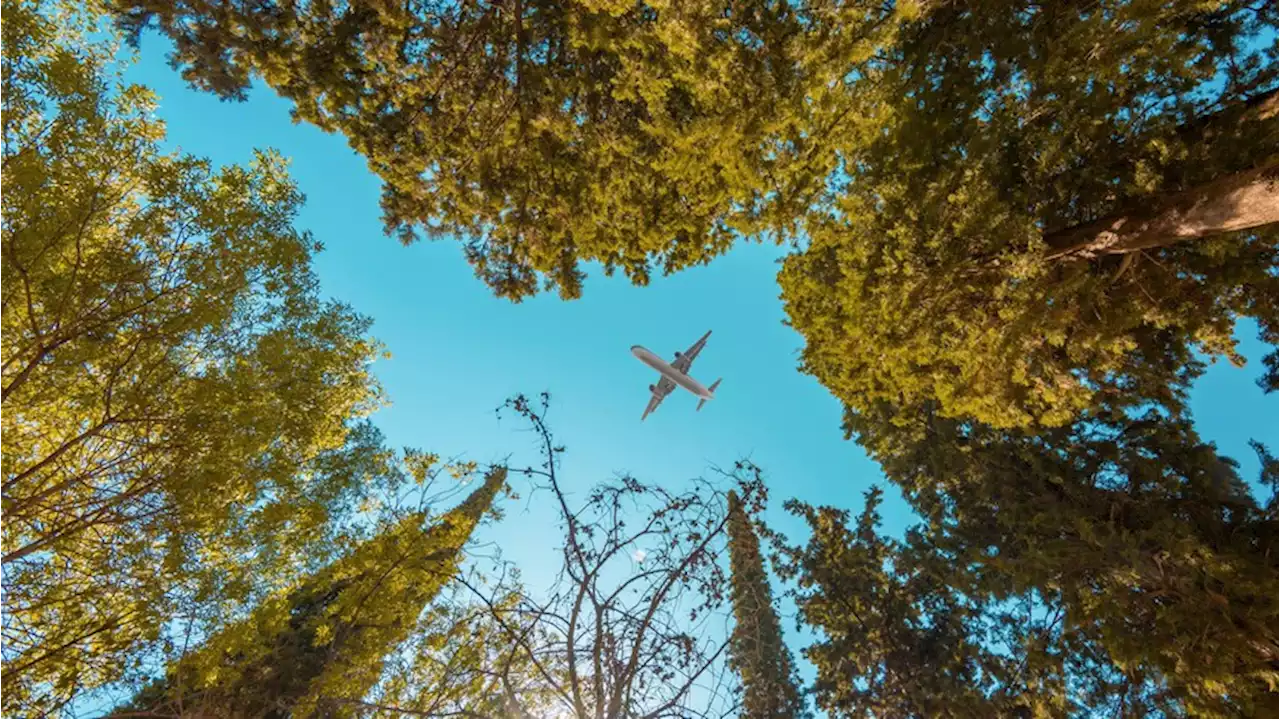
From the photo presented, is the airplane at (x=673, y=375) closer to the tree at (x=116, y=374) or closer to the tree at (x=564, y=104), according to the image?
the tree at (x=564, y=104)

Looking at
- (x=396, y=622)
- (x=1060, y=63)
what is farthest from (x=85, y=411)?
(x=1060, y=63)

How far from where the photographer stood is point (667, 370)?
26.1 metres

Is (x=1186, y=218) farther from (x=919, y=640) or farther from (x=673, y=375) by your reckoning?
(x=673, y=375)

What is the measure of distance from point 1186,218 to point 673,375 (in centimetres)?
2130

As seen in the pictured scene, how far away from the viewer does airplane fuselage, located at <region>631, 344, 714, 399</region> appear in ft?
83.8

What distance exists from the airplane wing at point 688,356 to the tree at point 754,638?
39.7ft

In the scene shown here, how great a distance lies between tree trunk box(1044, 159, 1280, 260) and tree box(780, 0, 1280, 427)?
0.07 feet

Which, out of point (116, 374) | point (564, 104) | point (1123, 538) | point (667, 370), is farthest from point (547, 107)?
point (667, 370)

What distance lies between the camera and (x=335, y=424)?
9336 millimetres

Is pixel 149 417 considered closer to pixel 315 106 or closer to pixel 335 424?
pixel 335 424

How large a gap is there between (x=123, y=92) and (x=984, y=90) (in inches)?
404

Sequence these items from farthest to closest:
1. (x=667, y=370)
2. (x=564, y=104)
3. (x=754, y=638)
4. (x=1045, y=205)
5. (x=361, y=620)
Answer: (x=667, y=370) → (x=564, y=104) → (x=1045, y=205) → (x=361, y=620) → (x=754, y=638)

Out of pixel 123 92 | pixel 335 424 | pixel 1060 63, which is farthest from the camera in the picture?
pixel 335 424

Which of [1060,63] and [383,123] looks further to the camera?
[383,123]
